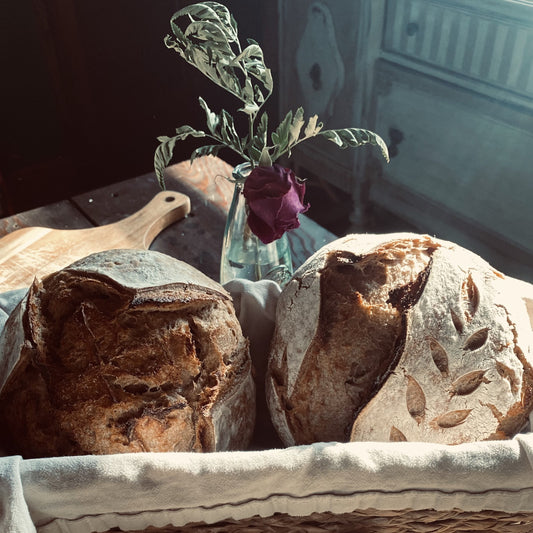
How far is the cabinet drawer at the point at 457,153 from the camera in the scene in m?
1.74

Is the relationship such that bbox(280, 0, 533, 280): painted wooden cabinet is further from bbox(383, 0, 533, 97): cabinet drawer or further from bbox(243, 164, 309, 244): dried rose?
bbox(243, 164, 309, 244): dried rose

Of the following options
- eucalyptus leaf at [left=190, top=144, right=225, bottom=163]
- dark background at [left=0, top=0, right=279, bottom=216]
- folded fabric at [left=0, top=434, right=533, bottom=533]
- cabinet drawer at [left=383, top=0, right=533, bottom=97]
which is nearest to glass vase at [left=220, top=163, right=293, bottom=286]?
eucalyptus leaf at [left=190, top=144, right=225, bottom=163]

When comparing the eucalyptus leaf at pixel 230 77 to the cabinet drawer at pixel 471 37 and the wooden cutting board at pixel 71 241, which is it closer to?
the wooden cutting board at pixel 71 241

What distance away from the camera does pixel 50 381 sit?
0.56 meters

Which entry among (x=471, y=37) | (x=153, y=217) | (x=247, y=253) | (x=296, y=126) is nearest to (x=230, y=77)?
(x=296, y=126)

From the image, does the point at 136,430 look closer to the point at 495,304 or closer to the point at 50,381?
the point at 50,381

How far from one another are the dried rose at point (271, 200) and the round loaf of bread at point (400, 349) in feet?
0.30

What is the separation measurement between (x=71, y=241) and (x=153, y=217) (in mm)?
162

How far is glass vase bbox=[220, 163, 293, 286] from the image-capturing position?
33.5 inches

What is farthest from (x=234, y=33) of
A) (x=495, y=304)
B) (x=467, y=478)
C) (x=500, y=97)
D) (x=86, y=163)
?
(x=86, y=163)

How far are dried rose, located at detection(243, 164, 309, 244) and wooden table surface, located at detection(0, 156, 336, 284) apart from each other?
1.10 ft

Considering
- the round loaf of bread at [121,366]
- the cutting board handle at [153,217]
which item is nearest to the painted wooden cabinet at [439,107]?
the cutting board handle at [153,217]

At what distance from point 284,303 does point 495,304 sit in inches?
8.4

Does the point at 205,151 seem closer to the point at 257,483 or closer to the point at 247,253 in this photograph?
the point at 247,253
